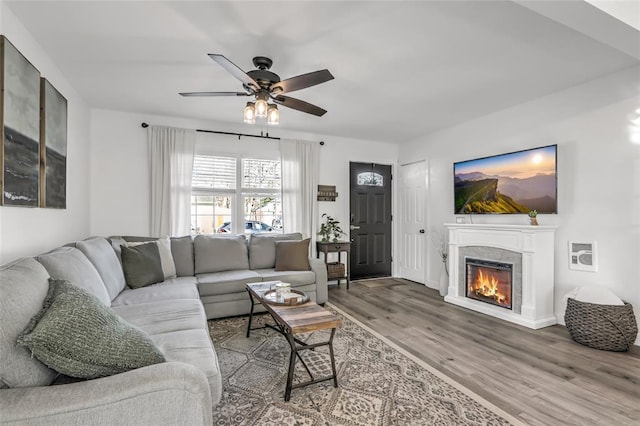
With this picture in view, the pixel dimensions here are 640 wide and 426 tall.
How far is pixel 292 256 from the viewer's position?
3971 mm

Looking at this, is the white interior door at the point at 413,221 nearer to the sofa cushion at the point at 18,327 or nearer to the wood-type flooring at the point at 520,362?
the wood-type flooring at the point at 520,362

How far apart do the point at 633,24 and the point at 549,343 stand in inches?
101

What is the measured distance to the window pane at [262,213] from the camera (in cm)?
475

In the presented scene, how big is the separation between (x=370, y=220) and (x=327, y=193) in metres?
1.00

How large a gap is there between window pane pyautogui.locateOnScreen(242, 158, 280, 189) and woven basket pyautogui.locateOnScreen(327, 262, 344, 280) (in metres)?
1.54

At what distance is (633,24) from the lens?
1715mm

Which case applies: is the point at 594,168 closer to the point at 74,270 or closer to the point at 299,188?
the point at 299,188

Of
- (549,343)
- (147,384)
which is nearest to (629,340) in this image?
(549,343)

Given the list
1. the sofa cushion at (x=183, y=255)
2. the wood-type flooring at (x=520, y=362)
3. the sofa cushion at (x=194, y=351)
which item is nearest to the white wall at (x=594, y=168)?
the wood-type flooring at (x=520, y=362)

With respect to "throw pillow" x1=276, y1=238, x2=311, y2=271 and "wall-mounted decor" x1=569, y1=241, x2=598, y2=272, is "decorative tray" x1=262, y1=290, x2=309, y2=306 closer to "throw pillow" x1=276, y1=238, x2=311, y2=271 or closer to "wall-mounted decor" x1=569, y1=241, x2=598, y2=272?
"throw pillow" x1=276, y1=238, x2=311, y2=271

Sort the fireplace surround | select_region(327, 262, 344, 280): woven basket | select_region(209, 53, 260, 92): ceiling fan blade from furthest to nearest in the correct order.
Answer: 1. select_region(327, 262, 344, 280): woven basket
2. the fireplace surround
3. select_region(209, 53, 260, 92): ceiling fan blade

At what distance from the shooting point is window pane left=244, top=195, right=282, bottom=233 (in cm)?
475

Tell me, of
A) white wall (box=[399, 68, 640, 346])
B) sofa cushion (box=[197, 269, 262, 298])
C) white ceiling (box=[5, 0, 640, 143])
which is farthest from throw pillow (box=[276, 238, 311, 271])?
white wall (box=[399, 68, 640, 346])

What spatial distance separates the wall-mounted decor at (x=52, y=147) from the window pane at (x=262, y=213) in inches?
89.4
